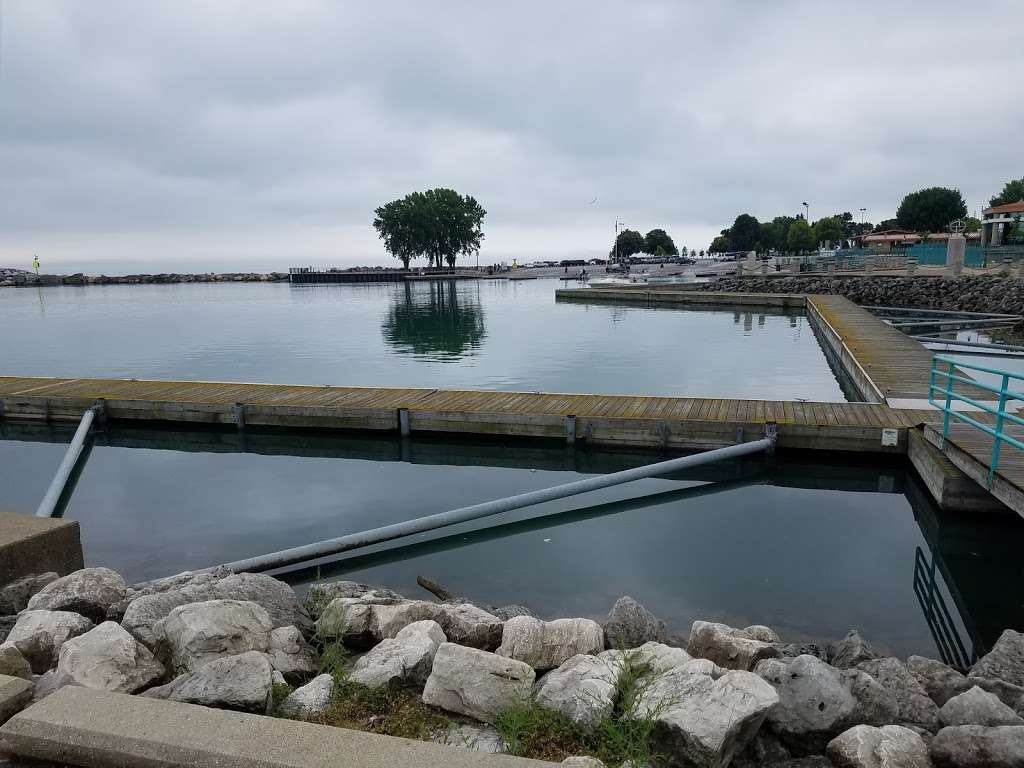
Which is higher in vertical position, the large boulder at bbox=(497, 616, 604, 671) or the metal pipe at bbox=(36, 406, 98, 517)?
the large boulder at bbox=(497, 616, 604, 671)

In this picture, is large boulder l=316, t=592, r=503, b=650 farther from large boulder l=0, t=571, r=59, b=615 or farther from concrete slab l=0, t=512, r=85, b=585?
concrete slab l=0, t=512, r=85, b=585

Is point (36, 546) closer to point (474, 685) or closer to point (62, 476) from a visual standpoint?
point (474, 685)

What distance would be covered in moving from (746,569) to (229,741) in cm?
604

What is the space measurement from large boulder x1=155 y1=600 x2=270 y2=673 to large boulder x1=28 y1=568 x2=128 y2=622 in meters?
1.11

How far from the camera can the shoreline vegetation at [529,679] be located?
352cm

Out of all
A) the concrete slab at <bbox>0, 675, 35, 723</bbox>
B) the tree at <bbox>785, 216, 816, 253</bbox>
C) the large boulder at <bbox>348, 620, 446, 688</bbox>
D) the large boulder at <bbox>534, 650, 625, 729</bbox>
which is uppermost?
the tree at <bbox>785, 216, 816, 253</bbox>

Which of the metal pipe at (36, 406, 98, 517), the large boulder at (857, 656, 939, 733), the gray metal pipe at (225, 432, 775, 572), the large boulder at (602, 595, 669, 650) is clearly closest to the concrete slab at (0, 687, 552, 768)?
the large boulder at (602, 595, 669, 650)

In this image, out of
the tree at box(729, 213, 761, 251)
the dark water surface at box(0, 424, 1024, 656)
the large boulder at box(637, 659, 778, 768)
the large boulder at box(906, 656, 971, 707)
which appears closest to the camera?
the large boulder at box(637, 659, 778, 768)

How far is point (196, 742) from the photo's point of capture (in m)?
3.07

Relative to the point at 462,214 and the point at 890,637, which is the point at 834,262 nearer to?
the point at 890,637

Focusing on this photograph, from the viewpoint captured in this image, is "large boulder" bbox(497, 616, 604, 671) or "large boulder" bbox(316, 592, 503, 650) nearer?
"large boulder" bbox(497, 616, 604, 671)

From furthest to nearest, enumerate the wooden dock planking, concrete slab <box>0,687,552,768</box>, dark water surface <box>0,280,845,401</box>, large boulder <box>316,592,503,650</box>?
dark water surface <box>0,280,845,401</box> → the wooden dock planking → large boulder <box>316,592,503,650</box> → concrete slab <box>0,687,552,768</box>

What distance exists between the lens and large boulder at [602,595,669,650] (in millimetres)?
5152

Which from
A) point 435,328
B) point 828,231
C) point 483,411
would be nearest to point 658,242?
point 828,231
